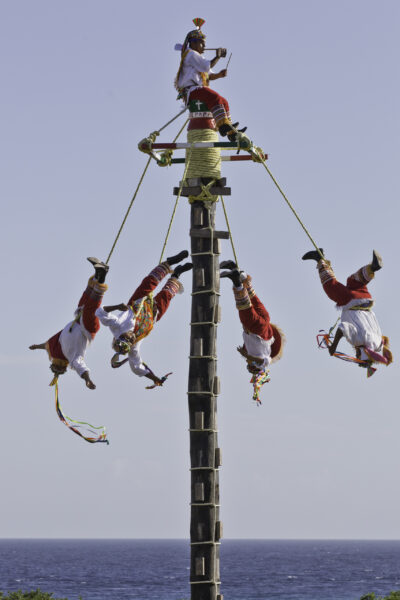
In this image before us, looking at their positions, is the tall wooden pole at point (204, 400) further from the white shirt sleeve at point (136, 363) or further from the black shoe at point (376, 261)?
the black shoe at point (376, 261)

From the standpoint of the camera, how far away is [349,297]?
14.6m

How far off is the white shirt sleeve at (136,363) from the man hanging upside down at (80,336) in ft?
1.72

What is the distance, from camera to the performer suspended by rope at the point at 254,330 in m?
14.9

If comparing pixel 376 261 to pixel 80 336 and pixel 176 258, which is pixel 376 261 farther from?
pixel 80 336

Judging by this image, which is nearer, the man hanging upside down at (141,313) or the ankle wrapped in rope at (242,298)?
the man hanging upside down at (141,313)

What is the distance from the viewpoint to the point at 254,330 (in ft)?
49.8

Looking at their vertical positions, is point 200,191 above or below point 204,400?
above

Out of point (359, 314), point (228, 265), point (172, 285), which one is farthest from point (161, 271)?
point (359, 314)

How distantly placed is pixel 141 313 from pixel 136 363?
0.61 m

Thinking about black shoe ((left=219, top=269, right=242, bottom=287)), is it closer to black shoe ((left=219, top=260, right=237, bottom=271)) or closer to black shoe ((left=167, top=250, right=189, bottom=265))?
black shoe ((left=219, top=260, right=237, bottom=271))

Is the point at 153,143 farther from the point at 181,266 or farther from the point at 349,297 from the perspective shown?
the point at 349,297

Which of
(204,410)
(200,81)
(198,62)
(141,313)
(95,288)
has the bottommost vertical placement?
(204,410)

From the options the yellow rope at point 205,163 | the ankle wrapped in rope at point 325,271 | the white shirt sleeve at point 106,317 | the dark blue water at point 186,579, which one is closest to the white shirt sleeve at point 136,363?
the white shirt sleeve at point 106,317

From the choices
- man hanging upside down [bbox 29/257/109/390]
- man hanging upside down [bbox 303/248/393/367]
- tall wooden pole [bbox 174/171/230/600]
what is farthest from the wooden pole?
man hanging upside down [bbox 303/248/393/367]
